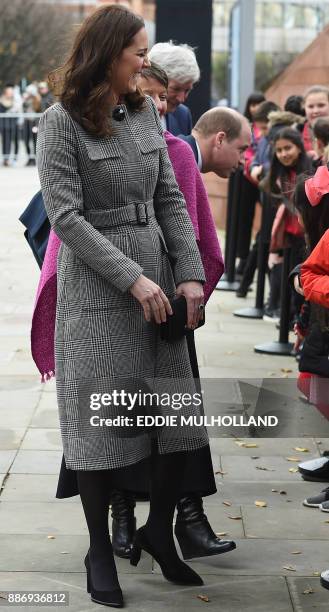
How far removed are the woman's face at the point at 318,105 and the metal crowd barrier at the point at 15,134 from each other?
2143 cm

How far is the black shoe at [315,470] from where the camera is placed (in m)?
5.67

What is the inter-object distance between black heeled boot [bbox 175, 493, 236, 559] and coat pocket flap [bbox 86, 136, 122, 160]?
135 cm

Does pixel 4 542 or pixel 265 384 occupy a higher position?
pixel 4 542

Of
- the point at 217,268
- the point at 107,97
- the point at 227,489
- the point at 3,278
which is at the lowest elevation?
the point at 3,278

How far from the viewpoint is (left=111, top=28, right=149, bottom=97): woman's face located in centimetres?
398

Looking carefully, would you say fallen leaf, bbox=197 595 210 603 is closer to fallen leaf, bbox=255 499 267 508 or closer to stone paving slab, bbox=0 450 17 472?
fallen leaf, bbox=255 499 267 508

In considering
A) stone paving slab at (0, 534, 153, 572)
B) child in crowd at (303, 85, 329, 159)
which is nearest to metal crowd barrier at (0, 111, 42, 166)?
child in crowd at (303, 85, 329, 159)

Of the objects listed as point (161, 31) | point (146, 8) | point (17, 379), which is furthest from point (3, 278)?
point (146, 8)

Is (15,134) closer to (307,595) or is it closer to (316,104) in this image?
(316,104)

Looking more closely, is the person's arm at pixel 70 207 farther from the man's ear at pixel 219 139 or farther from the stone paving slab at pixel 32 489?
the stone paving slab at pixel 32 489

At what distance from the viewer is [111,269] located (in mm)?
3941

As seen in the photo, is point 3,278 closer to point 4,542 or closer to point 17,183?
point 4,542

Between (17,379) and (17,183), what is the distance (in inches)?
672

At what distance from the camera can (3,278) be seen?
12398mm
